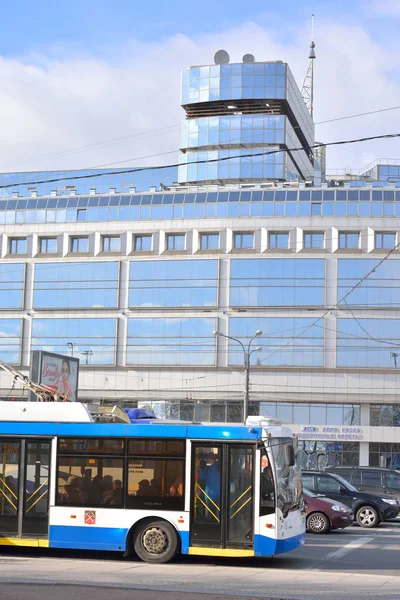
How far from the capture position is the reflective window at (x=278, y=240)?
66.7 meters

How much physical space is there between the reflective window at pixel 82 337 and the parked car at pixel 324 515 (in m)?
45.1

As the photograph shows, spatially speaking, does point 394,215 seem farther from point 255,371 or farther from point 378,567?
point 378,567

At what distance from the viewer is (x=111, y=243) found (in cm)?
7019

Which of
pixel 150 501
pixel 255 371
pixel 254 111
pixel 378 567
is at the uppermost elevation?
pixel 254 111

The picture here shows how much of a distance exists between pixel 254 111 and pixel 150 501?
2866 inches

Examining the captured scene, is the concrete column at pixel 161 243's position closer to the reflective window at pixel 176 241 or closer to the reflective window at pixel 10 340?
the reflective window at pixel 176 241

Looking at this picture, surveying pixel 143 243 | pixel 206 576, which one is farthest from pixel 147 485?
pixel 143 243

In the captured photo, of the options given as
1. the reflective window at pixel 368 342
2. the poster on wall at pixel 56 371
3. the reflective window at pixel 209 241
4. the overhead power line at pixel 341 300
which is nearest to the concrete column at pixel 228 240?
the reflective window at pixel 209 241

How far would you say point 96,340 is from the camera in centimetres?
6844

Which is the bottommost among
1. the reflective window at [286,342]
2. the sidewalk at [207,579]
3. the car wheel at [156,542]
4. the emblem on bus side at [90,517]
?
the sidewalk at [207,579]

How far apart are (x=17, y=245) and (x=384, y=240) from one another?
94.2 feet

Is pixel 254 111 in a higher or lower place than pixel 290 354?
higher

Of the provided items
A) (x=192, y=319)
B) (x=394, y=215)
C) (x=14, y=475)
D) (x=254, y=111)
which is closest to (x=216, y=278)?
(x=192, y=319)

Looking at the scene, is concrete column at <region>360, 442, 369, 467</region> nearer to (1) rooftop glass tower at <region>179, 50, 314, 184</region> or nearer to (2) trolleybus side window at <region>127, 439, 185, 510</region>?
(1) rooftop glass tower at <region>179, 50, 314, 184</region>
